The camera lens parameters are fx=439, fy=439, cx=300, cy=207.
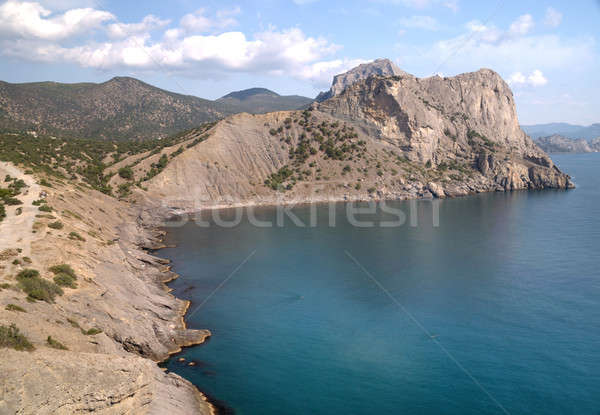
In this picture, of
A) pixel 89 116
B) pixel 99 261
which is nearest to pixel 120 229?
pixel 99 261

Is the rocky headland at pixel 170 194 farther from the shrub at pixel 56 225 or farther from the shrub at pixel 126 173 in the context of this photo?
the shrub at pixel 126 173

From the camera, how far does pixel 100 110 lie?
158125mm

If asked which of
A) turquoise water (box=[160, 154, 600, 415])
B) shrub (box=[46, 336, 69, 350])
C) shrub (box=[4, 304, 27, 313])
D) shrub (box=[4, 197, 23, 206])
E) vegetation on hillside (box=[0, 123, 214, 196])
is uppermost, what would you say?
vegetation on hillside (box=[0, 123, 214, 196])

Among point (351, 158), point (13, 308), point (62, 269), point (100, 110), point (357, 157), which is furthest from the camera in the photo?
point (100, 110)

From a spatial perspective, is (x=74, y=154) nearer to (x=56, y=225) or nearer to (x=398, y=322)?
(x=56, y=225)

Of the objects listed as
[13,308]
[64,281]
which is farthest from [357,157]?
[13,308]

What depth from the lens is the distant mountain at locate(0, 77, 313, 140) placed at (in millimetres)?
133750

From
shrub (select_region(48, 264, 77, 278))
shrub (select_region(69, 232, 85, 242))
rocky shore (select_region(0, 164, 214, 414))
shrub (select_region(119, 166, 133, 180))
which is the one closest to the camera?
rocky shore (select_region(0, 164, 214, 414))

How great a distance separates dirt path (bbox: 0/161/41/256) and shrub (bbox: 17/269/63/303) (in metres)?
4.16

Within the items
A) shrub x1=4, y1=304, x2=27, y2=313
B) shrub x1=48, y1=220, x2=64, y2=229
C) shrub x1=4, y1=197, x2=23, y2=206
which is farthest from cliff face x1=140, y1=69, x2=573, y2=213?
shrub x1=4, y1=304, x2=27, y2=313

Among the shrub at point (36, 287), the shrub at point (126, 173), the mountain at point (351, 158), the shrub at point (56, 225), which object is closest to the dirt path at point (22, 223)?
the shrub at point (56, 225)

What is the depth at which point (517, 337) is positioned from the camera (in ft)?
101

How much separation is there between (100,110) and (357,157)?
3961 inches

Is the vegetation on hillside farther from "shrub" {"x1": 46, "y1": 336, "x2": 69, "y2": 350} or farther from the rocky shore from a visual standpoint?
"shrub" {"x1": 46, "y1": 336, "x2": 69, "y2": 350}
